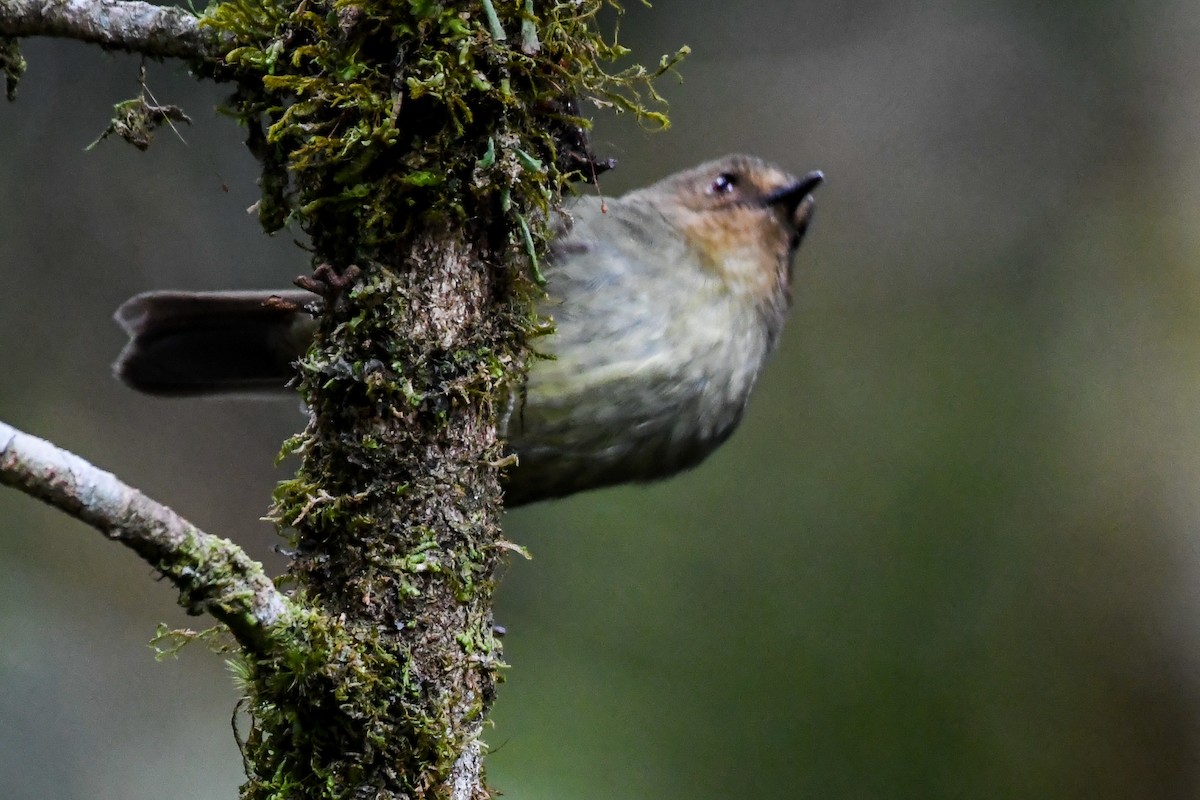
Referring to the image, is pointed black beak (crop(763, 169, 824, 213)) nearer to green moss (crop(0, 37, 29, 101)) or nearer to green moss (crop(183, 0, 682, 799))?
green moss (crop(183, 0, 682, 799))

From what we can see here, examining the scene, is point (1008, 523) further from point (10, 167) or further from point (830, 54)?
point (10, 167)

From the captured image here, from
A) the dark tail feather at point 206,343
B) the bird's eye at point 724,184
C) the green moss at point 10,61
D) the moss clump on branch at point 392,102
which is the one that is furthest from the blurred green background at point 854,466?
the moss clump on branch at point 392,102

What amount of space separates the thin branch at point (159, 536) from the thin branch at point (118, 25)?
0.92 metres

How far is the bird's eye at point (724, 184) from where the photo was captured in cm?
356

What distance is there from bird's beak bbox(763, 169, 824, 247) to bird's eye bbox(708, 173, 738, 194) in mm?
113

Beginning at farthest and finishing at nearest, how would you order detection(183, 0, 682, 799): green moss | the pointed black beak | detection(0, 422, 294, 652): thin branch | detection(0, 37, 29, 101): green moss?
the pointed black beak → detection(0, 37, 29, 101): green moss → detection(183, 0, 682, 799): green moss → detection(0, 422, 294, 652): thin branch

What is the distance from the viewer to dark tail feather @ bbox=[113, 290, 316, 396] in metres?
3.56

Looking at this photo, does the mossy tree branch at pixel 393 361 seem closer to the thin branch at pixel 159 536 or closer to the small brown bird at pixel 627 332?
the thin branch at pixel 159 536

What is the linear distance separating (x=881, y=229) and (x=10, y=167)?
13.1 ft

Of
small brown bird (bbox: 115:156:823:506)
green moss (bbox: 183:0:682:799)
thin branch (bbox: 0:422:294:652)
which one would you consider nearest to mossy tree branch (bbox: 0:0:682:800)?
green moss (bbox: 183:0:682:799)

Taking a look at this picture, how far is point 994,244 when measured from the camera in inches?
234

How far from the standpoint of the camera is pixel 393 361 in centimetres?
194

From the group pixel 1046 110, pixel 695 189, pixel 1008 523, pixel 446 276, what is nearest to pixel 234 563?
pixel 446 276

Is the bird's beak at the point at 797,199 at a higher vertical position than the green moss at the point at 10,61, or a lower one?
higher
